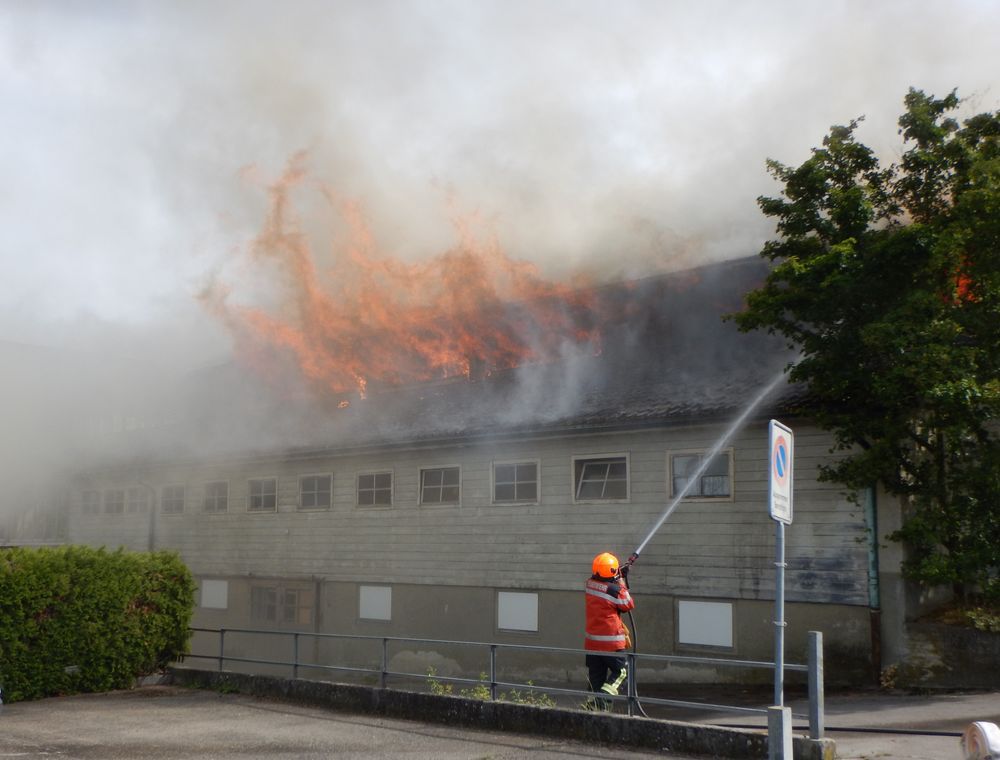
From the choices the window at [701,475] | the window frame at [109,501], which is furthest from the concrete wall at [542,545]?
the window frame at [109,501]

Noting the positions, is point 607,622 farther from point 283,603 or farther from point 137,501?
point 137,501

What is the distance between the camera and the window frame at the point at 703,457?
53.3ft

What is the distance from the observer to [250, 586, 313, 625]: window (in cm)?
2256

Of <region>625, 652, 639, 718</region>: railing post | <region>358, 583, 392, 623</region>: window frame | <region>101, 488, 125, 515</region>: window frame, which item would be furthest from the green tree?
<region>101, 488, 125, 515</region>: window frame

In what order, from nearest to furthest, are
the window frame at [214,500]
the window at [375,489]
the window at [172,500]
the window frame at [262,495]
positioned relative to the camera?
the window at [375,489] < the window frame at [262,495] < the window frame at [214,500] < the window at [172,500]

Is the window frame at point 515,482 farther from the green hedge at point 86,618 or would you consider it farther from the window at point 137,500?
the window at point 137,500

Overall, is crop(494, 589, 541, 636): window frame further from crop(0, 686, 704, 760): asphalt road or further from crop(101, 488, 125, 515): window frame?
crop(101, 488, 125, 515): window frame

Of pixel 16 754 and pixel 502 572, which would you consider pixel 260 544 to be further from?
pixel 16 754

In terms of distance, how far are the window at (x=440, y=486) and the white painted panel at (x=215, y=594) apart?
22.6 feet

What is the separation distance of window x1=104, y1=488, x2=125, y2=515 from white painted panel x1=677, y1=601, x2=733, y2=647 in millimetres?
18473

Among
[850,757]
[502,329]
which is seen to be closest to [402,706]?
[850,757]

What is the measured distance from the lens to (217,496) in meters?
25.4

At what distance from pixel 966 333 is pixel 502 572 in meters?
9.14

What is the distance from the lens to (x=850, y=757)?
28.9 ft
